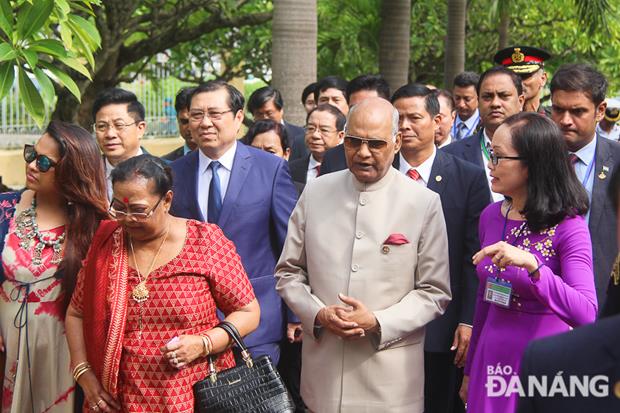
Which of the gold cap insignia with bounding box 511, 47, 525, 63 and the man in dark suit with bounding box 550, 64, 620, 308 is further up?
the gold cap insignia with bounding box 511, 47, 525, 63

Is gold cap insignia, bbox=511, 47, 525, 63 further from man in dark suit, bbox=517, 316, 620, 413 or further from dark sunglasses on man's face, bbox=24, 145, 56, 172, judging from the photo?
man in dark suit, bbox=517, 316, 620, 413

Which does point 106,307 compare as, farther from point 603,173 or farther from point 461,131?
point 461,131

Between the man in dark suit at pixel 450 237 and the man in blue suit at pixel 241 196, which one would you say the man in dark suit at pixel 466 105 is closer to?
the man in dark suit at pixel 450 237

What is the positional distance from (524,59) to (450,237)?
3405 mm

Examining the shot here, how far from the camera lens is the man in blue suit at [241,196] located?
18.3ft

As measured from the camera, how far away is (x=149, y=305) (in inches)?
171

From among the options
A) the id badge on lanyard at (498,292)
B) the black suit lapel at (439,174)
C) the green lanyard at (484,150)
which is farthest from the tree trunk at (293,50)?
the id badge on lanyard at (498,292)

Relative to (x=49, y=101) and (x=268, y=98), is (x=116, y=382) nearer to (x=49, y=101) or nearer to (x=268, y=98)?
(x=49, y=101)

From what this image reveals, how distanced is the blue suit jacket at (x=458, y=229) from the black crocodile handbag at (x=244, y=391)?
1.46 metres

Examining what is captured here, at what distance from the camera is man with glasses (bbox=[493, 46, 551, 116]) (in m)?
8.02

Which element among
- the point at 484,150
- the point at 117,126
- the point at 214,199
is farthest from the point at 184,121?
the point at 484,150

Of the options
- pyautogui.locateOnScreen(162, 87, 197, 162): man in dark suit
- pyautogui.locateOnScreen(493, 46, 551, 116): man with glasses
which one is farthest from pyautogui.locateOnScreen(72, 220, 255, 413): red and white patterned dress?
pyautogui.locateOnScreen(493, 46, 551, 116): man with glasses

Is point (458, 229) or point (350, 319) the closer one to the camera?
point (350, 319)

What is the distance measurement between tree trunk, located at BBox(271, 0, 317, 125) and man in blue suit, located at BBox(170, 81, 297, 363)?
4.45 m
